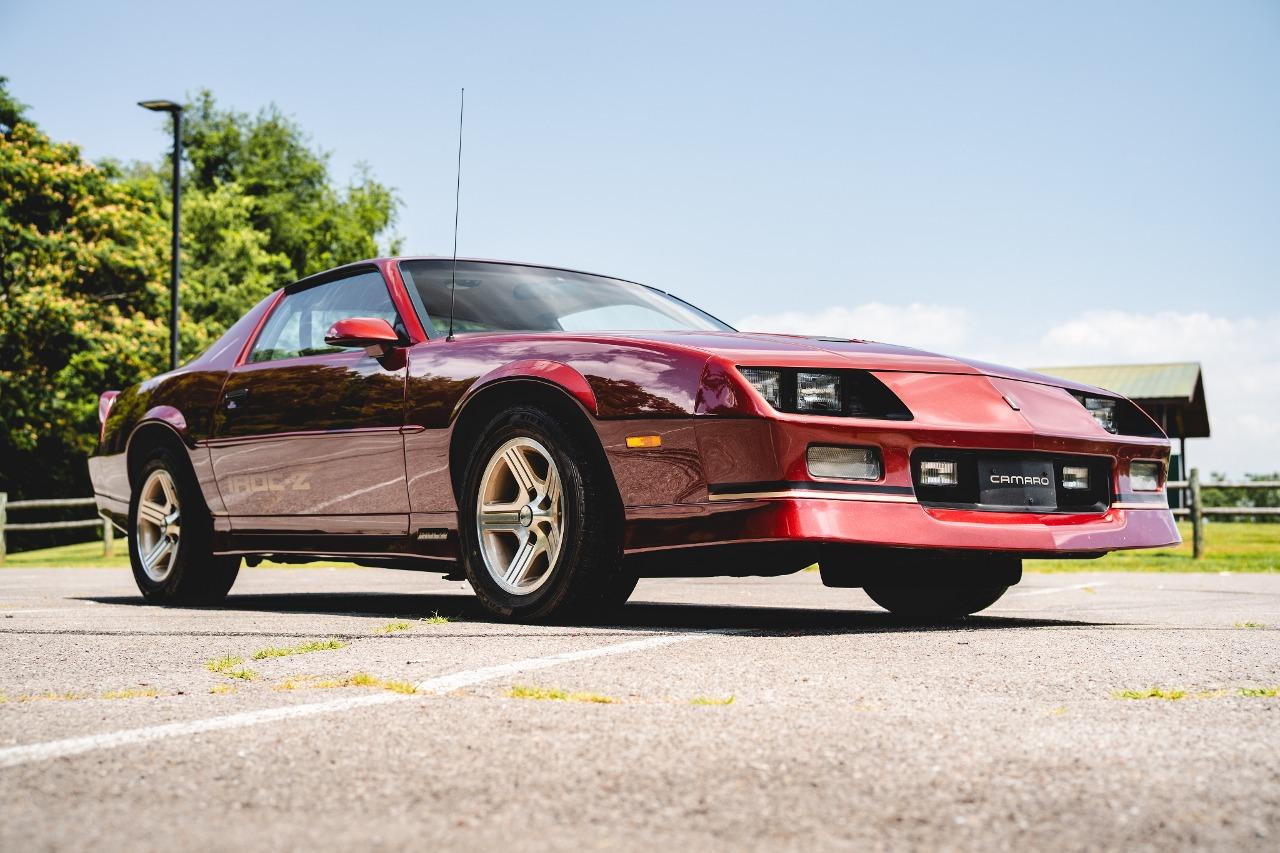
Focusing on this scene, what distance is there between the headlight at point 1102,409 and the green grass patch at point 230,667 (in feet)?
11.0

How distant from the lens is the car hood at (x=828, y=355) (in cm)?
494

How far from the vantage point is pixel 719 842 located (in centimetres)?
213

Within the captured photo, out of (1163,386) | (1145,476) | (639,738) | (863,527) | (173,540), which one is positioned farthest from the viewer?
(1163,386)

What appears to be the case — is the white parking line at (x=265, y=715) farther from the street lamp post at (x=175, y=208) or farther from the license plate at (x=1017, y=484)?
the street lamp post at (x=175, y=208)

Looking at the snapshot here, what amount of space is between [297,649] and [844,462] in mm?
1875

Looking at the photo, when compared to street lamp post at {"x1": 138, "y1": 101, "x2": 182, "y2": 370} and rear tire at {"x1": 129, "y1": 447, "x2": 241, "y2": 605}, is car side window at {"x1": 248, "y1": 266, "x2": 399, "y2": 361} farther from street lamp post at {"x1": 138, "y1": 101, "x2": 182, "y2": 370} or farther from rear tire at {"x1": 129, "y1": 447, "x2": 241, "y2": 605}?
street lamp post at {"x1": 138, "y1": 101, "x2": 182, "y2": 370}

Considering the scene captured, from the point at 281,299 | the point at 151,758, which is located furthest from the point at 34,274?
the point at 151,758

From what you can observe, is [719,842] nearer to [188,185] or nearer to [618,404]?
[618,404]

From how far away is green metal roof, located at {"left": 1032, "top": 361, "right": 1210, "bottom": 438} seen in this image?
123ft

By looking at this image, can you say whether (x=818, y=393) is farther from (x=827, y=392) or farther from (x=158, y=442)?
(x=158, y=442)

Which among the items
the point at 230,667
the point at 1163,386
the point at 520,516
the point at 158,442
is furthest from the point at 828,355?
the point at 1163,386

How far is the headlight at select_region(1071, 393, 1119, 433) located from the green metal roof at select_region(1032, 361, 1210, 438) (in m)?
32.0

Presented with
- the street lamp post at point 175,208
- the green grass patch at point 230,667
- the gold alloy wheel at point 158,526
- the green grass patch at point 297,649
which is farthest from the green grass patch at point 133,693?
the street lamp post at point 175,208

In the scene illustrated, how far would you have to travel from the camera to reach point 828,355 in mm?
5082
